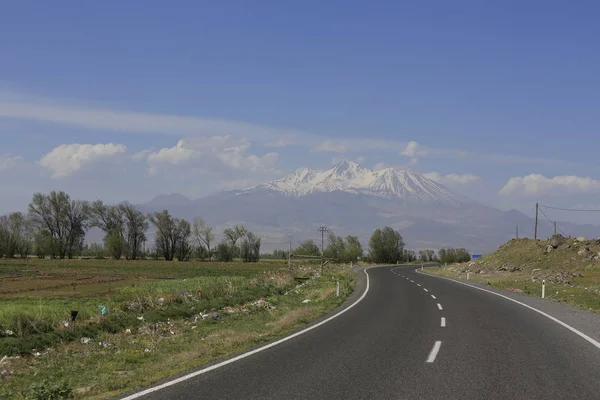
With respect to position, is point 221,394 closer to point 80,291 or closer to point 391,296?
point 391,296

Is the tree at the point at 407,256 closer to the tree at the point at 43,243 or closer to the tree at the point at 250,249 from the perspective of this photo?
the tree at the point at 250,249

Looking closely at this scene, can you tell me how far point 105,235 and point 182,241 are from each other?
18071 mm

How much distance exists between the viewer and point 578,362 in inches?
450

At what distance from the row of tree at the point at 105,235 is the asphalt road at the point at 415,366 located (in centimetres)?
12159

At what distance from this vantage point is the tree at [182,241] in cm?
14488

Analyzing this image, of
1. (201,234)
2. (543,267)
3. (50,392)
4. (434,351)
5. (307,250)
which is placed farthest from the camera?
(201,234)

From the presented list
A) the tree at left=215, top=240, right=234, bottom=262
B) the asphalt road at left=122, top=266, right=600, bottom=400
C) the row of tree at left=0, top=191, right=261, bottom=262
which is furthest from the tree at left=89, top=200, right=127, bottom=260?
the asphalt road at left=122, top=266, right=600, bottom=400

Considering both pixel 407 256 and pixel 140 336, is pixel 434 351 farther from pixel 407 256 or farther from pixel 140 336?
pixel 407 256

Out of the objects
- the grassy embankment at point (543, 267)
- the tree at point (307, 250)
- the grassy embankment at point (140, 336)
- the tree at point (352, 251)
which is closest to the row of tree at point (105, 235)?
the tree at point (307, 250)

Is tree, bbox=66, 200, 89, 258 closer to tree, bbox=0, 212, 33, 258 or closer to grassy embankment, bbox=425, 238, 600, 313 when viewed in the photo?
tree, bbox=0, 212, 33, 258

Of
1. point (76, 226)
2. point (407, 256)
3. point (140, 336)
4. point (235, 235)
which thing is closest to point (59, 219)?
point (76, 226)

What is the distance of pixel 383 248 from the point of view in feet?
462

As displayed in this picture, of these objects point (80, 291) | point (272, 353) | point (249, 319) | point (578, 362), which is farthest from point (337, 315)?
point (80, 291)

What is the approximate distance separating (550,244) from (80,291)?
4607cm
